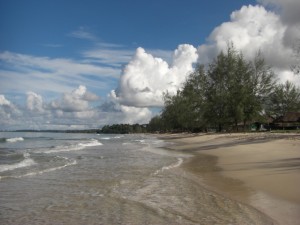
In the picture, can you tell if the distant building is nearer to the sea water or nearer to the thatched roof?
the thatched roof

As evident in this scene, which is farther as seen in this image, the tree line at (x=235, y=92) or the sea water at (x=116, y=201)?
the tree line at (x=235, y=92)

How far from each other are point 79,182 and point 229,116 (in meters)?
45.2

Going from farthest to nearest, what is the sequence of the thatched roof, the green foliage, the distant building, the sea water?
the thatched roof
the distant building
the green foliage
the sea water

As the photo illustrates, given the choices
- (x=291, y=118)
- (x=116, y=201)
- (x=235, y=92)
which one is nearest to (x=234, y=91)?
(x=235, y=92)

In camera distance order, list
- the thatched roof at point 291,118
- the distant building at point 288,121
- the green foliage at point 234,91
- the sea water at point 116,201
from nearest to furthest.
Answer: the sea water at point 116,201 < the green foliage at point 234,91 < the distant building at point 288,121 < the thatched roof at point 291,118

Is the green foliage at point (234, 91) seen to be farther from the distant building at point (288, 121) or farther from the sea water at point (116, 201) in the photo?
the sea water at point (116, 201)

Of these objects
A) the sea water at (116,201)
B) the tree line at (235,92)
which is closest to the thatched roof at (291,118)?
the tree line at (235,92)

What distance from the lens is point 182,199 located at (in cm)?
1127

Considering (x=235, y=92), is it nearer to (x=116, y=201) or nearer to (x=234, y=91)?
(x=234, y=91)

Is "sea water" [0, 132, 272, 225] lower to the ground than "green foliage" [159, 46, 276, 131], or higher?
lower

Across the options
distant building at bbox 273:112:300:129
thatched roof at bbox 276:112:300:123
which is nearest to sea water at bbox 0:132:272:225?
distant building at bbox 273:112:300:129

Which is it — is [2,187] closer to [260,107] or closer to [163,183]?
[163,183]

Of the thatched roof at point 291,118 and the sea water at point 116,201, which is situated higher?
the thatched roof at point 291,118

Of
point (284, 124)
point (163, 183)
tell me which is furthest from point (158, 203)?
point (284, 124)
